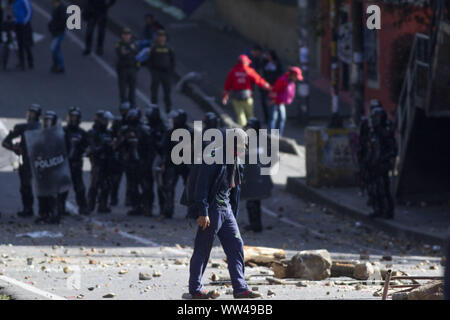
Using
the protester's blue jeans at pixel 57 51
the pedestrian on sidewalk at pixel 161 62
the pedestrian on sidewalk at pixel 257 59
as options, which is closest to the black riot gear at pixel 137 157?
the pedestrian on sidewalk at pixel 161 62

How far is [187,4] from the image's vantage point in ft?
110

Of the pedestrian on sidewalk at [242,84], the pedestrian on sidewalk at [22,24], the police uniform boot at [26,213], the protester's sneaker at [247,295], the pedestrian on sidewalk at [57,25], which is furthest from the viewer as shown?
the pedestrian on sidewalk at [22,24]

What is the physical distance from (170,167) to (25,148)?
A: 83.0 inches

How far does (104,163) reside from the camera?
A: 17.7 meters

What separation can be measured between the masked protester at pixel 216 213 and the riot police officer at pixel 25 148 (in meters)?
6.18

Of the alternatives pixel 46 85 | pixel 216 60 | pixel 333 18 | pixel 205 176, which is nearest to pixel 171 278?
pixel 205 176

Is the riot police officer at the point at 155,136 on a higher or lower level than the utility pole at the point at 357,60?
lower

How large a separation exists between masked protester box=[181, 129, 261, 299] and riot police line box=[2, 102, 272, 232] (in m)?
5.29

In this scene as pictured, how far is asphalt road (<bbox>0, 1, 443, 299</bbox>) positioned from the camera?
1157cm

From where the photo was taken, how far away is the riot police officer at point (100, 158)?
1748 cm

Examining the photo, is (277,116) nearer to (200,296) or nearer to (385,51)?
(385,51)

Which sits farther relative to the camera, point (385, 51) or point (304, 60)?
point (385, 51)

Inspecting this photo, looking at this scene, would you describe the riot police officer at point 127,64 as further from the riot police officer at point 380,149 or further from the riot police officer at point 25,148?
the riot police officer at point 380,149

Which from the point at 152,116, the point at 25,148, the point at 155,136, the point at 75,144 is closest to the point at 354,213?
the point at 155,136
